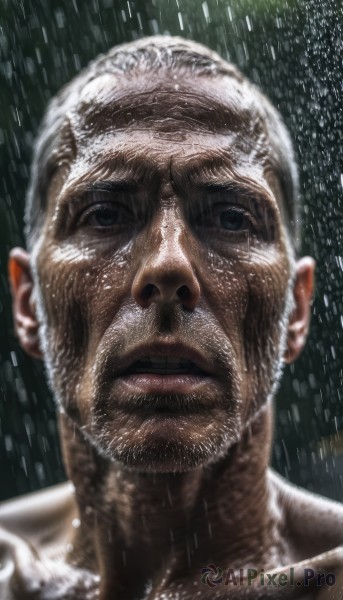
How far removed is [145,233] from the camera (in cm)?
175

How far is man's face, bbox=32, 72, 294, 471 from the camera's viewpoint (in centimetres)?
164

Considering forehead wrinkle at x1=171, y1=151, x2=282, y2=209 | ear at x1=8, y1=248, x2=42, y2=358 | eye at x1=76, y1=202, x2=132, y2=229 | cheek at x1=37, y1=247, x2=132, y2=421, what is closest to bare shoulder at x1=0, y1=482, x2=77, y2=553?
ear at x1=8, y1=248, x2=42, y2=358

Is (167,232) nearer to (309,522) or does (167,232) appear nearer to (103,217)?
(103,217)

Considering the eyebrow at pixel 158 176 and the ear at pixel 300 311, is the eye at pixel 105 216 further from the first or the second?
the ear at pixel 300 311

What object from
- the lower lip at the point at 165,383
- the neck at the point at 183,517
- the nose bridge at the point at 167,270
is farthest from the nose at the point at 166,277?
the neck at the point at 183,517

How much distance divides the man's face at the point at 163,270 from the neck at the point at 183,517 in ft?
0.53

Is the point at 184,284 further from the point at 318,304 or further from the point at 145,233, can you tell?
the point at 318,304

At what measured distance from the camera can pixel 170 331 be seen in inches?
63.4

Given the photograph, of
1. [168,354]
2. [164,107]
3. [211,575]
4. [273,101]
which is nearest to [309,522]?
[211,575]

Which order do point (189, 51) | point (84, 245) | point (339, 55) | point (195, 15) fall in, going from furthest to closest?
point (195, 15) < point (339, 55) < point (189, 51) < point (84, 245)

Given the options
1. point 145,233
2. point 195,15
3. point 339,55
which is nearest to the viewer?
point 145,233

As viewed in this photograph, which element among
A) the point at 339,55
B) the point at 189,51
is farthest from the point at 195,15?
the point at 189,51

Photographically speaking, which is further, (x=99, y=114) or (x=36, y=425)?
(x=36, y=425)

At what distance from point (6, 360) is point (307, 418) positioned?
1679 millimetres
